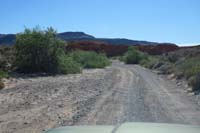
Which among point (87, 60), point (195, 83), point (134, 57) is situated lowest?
point (134, 57)

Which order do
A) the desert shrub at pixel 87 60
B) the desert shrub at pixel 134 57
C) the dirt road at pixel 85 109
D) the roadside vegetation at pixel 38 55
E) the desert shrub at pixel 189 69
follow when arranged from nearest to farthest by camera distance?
the dirt road at pixel 85 109 < the desert shrub at pixel 189 69 < the roadside vegetation at pixel 38 55 < the desert shrub at pixel 87 60 < the desert shrub at pixel 134 57

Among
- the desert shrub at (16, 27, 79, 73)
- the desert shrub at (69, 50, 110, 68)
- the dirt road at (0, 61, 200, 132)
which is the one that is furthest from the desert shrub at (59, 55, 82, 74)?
the dirt road at (0, 61, 200, 132)

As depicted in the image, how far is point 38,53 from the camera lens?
4025 centimetres

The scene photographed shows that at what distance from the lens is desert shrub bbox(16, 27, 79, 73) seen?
1566 inches

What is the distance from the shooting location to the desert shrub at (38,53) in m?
39.8

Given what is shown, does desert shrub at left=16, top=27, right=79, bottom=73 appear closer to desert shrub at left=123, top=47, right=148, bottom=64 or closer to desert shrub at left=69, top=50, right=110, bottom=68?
desert shrub at left=69, top=50, right=110, bottom=68

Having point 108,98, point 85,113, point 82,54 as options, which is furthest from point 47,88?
point 82,54

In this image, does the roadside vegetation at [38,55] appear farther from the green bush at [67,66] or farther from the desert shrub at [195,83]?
the desert shrub at [195,83]

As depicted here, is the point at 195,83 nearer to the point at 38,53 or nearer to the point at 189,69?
the point at 189,69

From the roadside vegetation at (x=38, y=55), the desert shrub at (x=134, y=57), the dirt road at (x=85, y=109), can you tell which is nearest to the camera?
the dirt road at (x=85, y=109)

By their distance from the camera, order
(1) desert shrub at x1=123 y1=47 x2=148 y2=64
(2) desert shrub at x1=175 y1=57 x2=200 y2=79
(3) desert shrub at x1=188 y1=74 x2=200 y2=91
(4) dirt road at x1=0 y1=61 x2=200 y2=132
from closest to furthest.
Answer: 1. (4) dirt road at x1=0 y1=61 x2=200 y2=132
2. (3) desert shrub at x1=188 y1=74 x2=200 y2=91
3. (2) desert shrub at x1=175 y1=57 x2=200 y2=79
4. (1) desert shrub at x1=123 y1=47 x2=148 y2=64

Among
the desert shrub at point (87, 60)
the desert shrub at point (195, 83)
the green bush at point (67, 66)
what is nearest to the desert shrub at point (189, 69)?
the desert shrub at point (195, 83)

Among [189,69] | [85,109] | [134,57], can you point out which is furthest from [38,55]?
[134,57]

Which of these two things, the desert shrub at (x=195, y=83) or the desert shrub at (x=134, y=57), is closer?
the desert shrub at (x=195, y=83)
